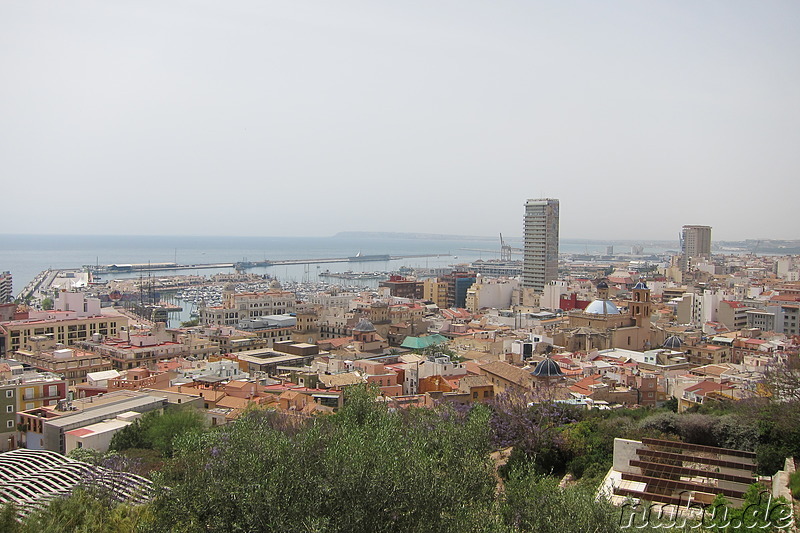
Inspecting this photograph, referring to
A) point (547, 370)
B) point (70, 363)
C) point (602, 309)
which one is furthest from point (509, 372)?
point (70, 363)

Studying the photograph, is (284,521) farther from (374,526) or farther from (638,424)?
(638,424)

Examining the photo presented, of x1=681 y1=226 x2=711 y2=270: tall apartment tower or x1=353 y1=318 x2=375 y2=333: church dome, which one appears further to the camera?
x1=681 y1=226 x2=711 y2=270: tall apartment tower

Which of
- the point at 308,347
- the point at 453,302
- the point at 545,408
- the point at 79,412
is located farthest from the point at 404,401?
the point at 453,302

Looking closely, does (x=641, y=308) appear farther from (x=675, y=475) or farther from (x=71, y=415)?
(x=71, y=415)

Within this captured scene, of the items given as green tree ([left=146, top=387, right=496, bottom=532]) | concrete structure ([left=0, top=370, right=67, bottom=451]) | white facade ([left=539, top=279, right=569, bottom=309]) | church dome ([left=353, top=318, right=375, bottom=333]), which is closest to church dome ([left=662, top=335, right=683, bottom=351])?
church dome ([left=353, top=318, right=375, bottom=333])

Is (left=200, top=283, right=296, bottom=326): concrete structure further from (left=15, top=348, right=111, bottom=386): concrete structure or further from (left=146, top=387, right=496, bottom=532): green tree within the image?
(left=146, top=387, right=496, bottom=532): green tree

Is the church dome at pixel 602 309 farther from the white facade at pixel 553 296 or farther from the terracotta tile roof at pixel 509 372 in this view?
the white facade at pixel 553 296

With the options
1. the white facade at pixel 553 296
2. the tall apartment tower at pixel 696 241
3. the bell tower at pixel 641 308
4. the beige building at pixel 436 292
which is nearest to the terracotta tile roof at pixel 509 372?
the bell tower at pixel 641 308
